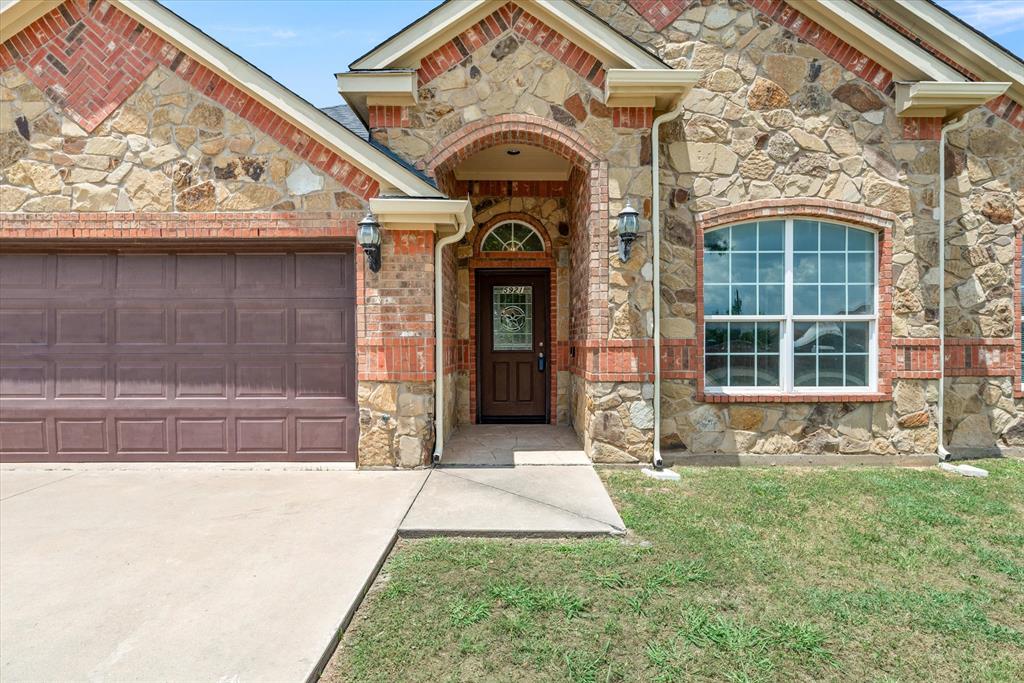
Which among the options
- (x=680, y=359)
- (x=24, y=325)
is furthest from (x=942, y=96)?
(x=24, y=325)

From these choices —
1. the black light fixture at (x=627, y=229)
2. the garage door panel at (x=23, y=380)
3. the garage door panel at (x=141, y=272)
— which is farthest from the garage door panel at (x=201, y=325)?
the black light fixture at (x=627, y=229)

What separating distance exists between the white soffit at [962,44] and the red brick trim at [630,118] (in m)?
3.83

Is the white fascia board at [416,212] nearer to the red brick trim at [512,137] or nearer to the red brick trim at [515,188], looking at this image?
the red brick trim at [512,137]

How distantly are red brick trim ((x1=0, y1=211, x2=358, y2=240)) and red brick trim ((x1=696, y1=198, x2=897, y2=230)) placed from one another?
4466 millimetres

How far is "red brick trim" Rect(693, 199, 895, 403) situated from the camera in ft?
19.5

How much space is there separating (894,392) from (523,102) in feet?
19.3

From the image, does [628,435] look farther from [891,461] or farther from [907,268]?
[907,268]

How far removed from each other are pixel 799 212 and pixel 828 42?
2.17 m

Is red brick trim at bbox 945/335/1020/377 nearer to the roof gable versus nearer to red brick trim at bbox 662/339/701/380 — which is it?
red brick trim at bbox 662/339/701/380

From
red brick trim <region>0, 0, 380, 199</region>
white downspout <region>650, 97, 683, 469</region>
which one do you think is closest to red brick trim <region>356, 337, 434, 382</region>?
red brick trim <region>0, 0, 380, 199</region>

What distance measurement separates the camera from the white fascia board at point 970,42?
20.0 feet

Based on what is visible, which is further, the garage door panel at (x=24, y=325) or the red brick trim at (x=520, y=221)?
the red brick trim at (x=520, y=221)

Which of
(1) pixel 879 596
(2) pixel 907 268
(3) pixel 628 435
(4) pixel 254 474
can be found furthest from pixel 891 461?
(4) pixel 254 474

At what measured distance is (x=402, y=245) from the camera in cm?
561
